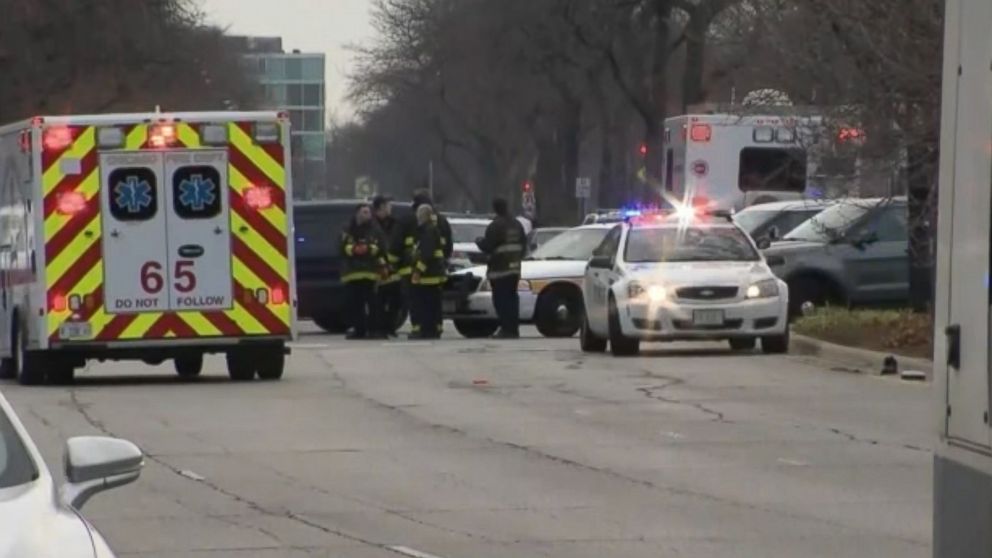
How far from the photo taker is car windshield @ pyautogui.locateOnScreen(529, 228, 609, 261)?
29.7m

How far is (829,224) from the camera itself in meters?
27.6

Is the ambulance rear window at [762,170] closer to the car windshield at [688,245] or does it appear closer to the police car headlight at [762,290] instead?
the car windshield at [688,245]

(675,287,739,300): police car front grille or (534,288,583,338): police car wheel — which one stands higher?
(675,287,739,300): police car front grille

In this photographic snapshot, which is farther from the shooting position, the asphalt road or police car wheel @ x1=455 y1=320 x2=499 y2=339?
police car wheel @ x1=455 y1=320 x2=499 y2=339

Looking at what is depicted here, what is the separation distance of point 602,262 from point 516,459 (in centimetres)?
993

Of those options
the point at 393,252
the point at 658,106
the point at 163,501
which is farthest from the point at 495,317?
the point at 658,106

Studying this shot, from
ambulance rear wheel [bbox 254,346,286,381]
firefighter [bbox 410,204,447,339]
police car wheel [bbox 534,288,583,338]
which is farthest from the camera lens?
police car wheel [bbox 534,288,583,338]

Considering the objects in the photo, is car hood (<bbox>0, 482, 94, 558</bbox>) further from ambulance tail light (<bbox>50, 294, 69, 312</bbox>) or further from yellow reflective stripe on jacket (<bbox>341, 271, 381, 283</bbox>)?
yellow reflective stripe on jacket (<bbox>341, 271, 381, 283</bbox>)

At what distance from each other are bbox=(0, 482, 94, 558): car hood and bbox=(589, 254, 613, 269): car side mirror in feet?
59.2

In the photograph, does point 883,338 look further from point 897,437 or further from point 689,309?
point 897,437

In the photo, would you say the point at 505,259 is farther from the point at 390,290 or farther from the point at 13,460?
the point at 13,460

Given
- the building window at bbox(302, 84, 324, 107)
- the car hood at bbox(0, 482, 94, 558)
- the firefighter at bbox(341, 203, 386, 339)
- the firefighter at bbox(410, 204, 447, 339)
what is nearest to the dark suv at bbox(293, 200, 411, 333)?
the firefighter at bbox(341, 203, 386, 339)

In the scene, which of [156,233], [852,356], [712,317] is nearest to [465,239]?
[712,317]

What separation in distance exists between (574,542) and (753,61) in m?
15.4
